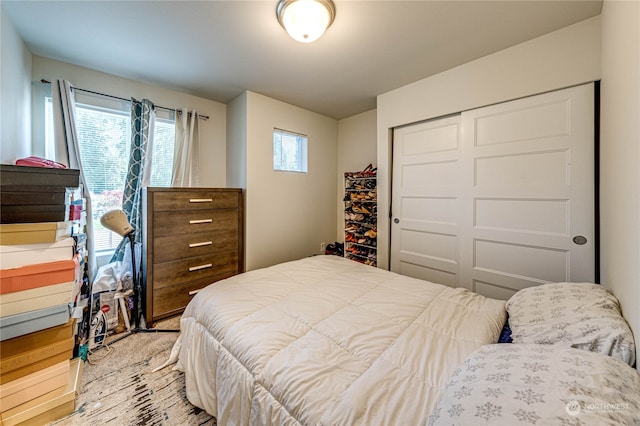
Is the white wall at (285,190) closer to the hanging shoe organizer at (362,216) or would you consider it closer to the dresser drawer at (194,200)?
the dresser drawer at (194,200)

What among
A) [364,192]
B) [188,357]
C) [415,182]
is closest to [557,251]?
[415,182]

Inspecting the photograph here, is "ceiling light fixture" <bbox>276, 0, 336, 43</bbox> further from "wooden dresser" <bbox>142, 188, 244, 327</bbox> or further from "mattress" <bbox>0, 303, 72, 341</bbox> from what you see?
"mattress" <bbox>0, 303, 72, 341</bbox>

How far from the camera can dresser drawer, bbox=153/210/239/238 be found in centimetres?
228

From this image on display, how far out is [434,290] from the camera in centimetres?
162

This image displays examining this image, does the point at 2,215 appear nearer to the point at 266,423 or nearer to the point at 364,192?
the point at 266,423

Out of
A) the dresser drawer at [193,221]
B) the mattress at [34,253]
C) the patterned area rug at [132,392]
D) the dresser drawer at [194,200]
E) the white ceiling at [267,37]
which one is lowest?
the patterned area rug at [132,392]

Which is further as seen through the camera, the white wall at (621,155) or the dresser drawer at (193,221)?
the dresser drawer at (193,221)

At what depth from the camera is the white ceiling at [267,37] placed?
5.13 ft

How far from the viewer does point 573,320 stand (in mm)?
970

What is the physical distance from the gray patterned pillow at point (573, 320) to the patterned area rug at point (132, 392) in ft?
5.48

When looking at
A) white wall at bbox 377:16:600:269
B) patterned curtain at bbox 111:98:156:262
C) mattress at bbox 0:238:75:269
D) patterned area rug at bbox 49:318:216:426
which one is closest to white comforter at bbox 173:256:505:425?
patterned area rug at bbox 49:318:216:426

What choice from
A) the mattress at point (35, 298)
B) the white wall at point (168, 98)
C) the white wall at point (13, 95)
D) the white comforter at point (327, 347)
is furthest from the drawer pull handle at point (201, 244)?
the white wall at point (13, 95)

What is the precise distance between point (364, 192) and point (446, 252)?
3.91 ft

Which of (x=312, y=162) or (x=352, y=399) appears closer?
(x=352, y=399)
